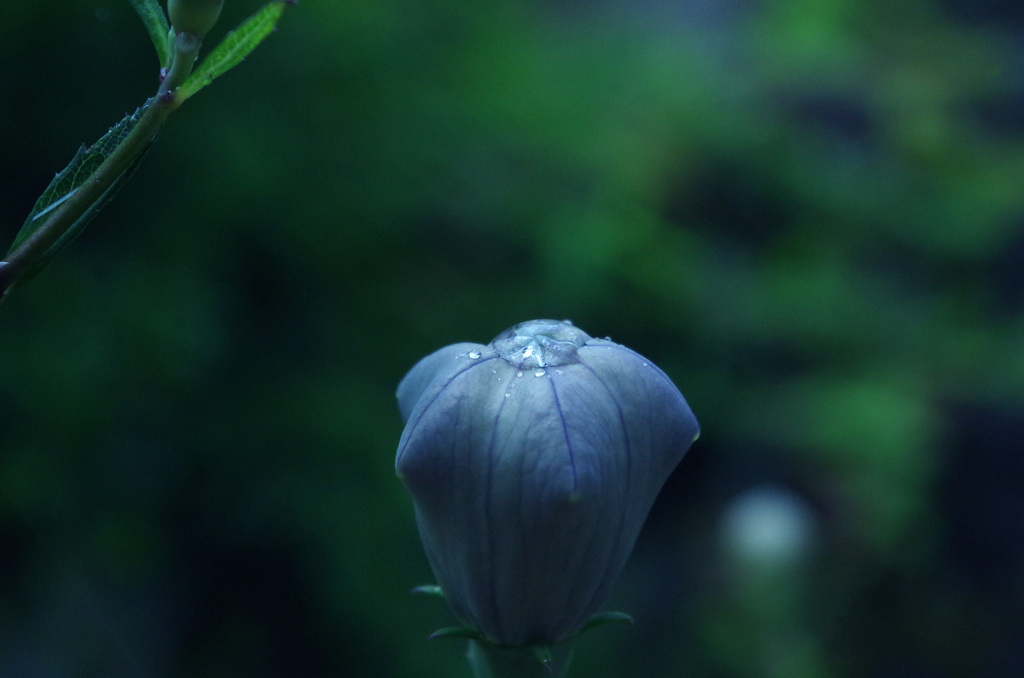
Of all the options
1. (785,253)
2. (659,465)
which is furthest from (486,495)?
Result: (785,253)

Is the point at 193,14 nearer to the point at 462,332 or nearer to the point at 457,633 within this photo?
the point at 457,633

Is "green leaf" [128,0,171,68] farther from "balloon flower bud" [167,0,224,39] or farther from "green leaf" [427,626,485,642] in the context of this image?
"green leaf" [427,626,485,642]

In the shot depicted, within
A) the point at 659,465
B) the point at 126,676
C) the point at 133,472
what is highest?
the point at 659,465

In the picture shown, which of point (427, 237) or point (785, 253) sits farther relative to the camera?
point (785, 253)

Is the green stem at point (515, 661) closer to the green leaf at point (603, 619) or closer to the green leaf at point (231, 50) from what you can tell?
the green leaf at point (603, 619)

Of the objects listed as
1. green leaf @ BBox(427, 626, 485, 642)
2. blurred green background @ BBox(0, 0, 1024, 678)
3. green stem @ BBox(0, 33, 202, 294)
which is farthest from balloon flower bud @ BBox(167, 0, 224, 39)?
blurred green background @ BBox(0, 0, 1024, 678)

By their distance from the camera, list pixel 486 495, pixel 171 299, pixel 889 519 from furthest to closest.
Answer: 1. pixel 889 519
2. pixel 171 299
3. pixel 486 495

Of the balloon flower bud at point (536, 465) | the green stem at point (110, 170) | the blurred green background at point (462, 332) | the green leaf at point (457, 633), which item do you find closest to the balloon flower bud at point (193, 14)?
the green stem at point (110, 170)

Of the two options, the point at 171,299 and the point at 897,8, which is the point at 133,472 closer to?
the point at 171,299

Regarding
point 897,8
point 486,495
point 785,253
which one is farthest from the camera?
point 897,8
